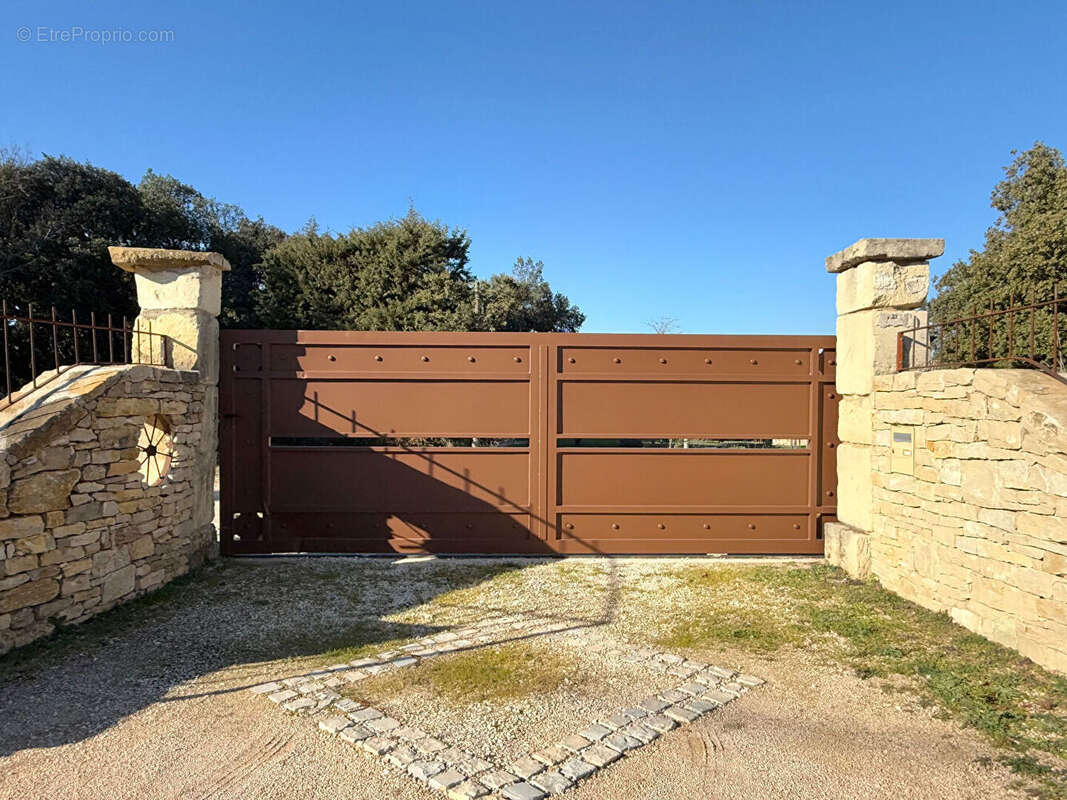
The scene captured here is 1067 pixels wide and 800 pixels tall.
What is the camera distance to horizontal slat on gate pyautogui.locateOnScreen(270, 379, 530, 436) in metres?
6.30

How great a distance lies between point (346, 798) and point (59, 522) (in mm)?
2947

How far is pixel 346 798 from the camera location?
2.52m

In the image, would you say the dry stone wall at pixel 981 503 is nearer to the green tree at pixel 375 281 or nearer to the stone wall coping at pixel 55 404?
the stone wall coping at pixel 55 404

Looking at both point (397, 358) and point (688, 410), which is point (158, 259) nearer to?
point (397, 358)

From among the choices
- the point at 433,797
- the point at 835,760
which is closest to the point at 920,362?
the point at 835,760

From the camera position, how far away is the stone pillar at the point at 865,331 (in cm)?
555

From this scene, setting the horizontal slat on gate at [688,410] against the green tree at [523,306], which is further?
the green tree at [523,306]

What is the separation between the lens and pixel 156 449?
5.45 m

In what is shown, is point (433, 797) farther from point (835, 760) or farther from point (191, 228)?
point (191, 228)

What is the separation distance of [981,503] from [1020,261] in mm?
15410

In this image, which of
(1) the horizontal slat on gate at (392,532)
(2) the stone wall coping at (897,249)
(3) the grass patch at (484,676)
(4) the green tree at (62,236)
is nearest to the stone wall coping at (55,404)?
(1) the horizontal slat on gate at (392,532)

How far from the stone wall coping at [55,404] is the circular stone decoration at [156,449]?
53 centimetres

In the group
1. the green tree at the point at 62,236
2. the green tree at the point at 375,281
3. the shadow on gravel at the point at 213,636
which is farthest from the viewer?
the green tree at the point at 62,236

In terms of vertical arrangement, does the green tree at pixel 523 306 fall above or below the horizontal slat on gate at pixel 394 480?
above
